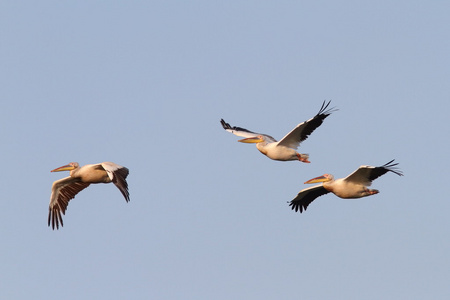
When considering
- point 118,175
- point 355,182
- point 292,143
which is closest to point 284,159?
point 292,143

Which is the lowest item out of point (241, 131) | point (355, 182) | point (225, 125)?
point (355, 182)

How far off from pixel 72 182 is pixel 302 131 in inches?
224

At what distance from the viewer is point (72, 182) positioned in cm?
2075

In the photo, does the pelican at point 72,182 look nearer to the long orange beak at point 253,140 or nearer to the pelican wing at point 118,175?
the pelican wing at point 118,175

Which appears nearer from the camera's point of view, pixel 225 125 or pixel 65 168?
pixel 65 168

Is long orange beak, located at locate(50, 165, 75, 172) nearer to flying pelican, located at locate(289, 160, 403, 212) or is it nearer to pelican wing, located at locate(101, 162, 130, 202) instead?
pelican wing, located at locate(101, 162, 130, 202)

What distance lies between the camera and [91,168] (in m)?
19.6

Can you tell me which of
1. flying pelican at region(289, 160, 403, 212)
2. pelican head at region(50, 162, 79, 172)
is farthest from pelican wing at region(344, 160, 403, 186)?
pelican head at region(50, 162, 79, 172)

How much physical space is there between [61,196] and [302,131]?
608 centimetres

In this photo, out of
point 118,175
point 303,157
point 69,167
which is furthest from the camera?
point 303,157

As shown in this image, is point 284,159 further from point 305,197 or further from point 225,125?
point 225,125

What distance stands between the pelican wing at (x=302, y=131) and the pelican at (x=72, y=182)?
14.0 ft

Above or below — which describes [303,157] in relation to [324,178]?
above

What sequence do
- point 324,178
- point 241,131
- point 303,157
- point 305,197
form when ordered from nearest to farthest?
point 324,178 → point 303,157 → point 305,197 → point 241,131
